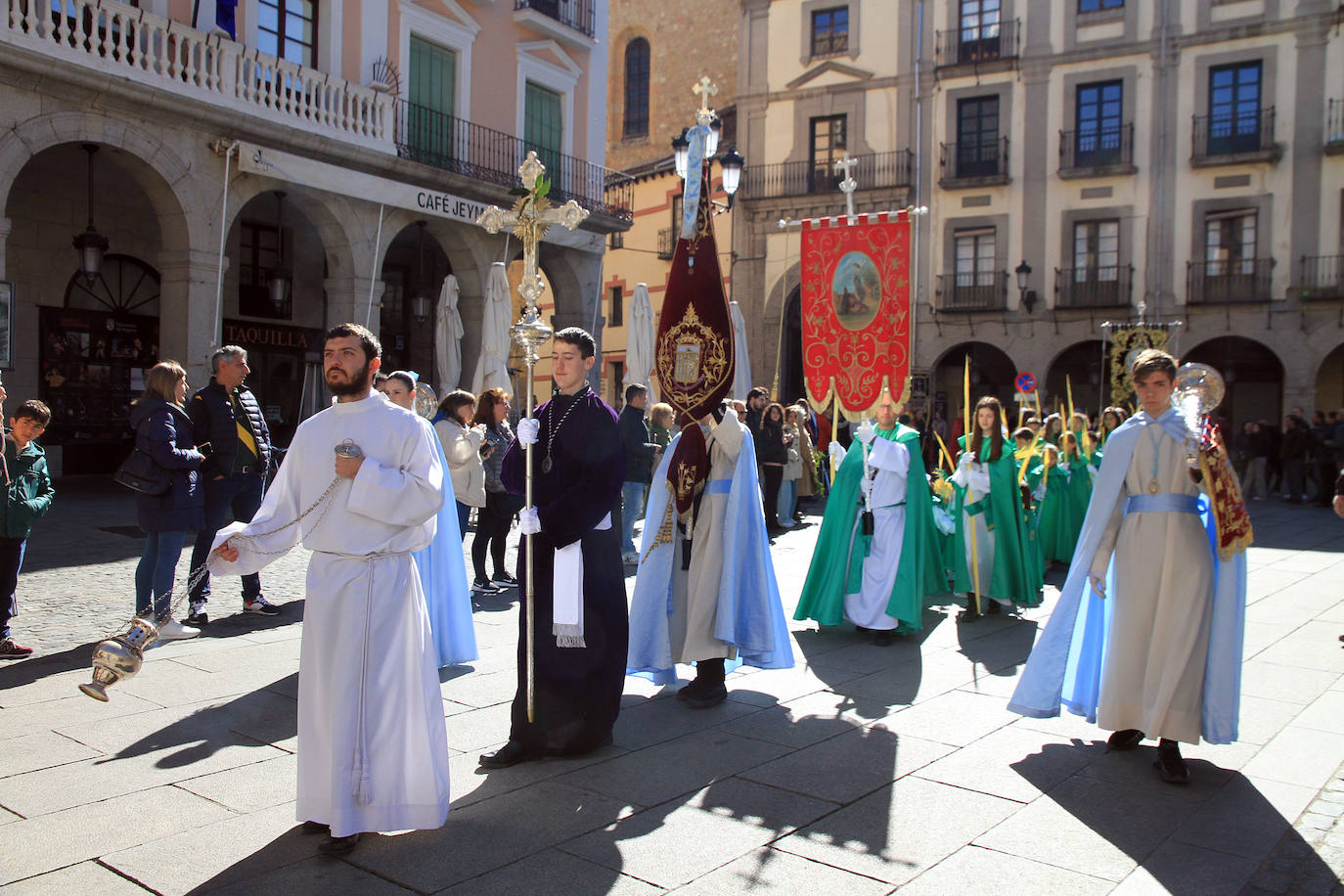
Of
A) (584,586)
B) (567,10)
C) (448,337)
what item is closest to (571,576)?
(584,586)

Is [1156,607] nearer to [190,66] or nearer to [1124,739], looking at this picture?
[1124,739]

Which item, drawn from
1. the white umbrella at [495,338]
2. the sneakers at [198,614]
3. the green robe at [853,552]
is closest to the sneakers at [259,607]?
the sneakers at [198,614]

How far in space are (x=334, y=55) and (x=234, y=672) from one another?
1223cm

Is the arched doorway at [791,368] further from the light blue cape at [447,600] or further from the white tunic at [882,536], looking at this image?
the light blue cape at [447,600]

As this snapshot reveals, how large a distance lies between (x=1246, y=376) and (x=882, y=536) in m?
23.3

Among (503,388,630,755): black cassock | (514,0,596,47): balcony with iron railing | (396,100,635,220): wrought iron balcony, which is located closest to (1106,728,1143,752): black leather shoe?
(503,388,630,755): black cassock

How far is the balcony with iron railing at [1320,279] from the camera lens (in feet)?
78.4

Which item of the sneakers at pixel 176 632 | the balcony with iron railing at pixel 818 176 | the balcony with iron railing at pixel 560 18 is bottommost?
the sneakers at pixel 176 632

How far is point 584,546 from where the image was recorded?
4.68 metres

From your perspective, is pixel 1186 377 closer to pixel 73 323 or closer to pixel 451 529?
pixel 451 529

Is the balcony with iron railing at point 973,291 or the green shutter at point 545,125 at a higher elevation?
the green shutter at point 545,125

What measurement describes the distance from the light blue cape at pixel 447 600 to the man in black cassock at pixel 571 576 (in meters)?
1.48

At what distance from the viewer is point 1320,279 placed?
24234mm

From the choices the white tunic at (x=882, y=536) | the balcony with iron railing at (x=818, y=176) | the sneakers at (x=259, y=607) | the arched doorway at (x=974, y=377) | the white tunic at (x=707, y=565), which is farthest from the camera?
the arched doorway at (x=974, y=377)
